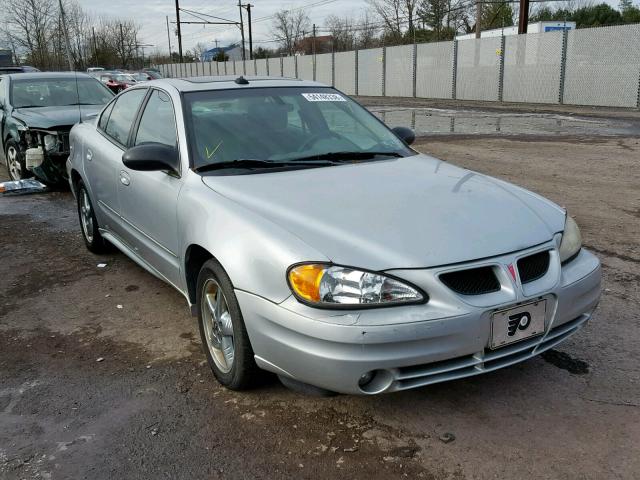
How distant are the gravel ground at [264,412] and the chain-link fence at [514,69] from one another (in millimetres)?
18236

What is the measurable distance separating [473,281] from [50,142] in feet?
22.9

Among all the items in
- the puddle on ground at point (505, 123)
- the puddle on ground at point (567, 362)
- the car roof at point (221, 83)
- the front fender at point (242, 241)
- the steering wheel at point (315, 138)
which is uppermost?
the car roof at point (221, 83)

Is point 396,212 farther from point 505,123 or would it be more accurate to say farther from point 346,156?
point 505,123

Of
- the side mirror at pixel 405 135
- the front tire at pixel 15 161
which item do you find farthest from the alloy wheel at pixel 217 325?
the front tire at pixel 15 161

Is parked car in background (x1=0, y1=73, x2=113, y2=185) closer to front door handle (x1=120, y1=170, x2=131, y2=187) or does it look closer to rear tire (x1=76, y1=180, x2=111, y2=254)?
rear tire (x1=76, y1=180, x2=111, y2=254)

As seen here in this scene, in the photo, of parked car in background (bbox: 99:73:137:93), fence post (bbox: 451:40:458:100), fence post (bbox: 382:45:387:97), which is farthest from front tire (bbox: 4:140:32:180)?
fence post (bbox: 382:45:387:97)

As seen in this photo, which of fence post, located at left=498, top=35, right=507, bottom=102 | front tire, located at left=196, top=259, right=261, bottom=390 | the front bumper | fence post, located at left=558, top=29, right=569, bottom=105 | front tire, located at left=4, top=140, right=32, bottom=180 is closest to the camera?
the front bumper

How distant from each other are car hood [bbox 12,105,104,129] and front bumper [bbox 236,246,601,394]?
20.1ft

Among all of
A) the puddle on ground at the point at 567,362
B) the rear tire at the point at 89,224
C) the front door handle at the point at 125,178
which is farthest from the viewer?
the rear tire at the point at 89,224

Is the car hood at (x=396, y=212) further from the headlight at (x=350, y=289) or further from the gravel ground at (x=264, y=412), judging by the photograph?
the gravel ground at (x=264, y=412)

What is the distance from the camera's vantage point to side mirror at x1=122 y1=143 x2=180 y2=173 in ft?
11.7

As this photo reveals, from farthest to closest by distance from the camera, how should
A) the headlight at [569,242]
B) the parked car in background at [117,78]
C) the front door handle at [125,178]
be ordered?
1. the parked car in background at [117,78]
2. the front door handle at [125,178]
3. the headlight at [569,242]

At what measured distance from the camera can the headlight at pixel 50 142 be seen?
8.06 metres

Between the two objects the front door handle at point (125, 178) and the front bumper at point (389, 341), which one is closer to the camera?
the front bumper at point (389, 341)
